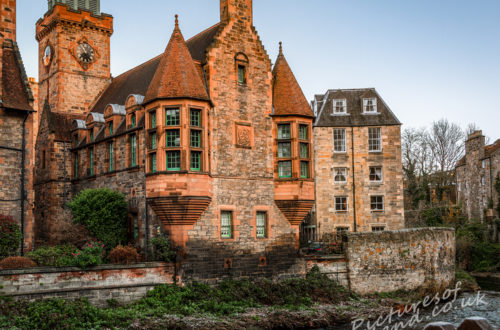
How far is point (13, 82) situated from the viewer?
24.5 m

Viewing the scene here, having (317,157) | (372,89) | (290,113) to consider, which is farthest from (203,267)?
(372,89)

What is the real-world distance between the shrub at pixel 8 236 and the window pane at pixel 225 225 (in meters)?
8.58

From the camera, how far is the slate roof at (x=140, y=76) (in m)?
24.9

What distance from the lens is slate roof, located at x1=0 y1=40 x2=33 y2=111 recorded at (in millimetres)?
23641

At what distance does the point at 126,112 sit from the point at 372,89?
22366 millimetres

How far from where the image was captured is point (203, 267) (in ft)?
70.2

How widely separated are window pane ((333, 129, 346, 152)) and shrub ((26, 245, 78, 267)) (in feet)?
74.1

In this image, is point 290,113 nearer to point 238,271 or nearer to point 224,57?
point 224,57

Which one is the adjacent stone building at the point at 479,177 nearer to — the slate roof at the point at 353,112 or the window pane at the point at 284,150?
the slate roof at the point at 353,112

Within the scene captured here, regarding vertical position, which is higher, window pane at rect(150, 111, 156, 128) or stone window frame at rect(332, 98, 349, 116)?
stone window frame at rect(332, 98, 349, 116)

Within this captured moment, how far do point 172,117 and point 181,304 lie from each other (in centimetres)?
751

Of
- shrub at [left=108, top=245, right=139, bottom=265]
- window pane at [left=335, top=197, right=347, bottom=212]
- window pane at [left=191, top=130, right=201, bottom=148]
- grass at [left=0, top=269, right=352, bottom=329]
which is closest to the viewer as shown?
grass at [left=0, top=269, right=352, bottom=329]

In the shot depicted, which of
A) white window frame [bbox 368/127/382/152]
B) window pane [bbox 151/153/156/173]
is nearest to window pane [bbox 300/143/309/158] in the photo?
window pane [bbox 151/153/156/173]

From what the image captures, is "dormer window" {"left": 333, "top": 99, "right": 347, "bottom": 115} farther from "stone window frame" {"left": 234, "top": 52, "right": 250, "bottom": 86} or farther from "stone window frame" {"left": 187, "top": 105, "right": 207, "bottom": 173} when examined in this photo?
"stone window frame" {"left": 187, "top": 105, "right": 207, "bottom": 173}
